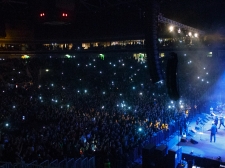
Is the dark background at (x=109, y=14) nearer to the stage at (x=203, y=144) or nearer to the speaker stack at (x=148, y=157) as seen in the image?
the speaker stack at (x=148, y=157)

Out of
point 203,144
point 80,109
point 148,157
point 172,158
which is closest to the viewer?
point 172,158

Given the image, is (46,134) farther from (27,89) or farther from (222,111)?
(222,111)

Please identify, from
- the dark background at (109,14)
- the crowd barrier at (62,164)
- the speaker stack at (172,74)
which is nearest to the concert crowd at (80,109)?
the crowd barrier at (62,164)

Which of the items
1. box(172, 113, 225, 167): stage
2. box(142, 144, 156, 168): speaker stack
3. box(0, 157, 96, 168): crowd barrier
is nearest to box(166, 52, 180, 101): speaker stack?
box(142, 144, 156, 168): speaker stack

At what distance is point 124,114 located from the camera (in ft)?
44.6

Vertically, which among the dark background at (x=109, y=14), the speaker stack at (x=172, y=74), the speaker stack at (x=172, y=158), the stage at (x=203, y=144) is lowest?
the stage at (x=203, y=144)

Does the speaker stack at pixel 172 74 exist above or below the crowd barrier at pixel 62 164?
above

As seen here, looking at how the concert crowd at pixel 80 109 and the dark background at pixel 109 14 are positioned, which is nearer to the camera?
the dark background at pixel 109 14

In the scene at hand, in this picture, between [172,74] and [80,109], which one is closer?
[172,74]

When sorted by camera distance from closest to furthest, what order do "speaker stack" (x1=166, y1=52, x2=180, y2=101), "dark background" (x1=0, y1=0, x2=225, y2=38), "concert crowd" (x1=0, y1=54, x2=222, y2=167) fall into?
"speaker stack" (x1=166, y1=52, x2=180, y2=101) → "dark background" (x1=0, y1=0, x2=225, y2=38) → "concert crowd" (x1=0, y1=54, x2=222, y2=167)

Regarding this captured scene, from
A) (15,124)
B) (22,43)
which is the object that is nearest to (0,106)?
(15,124)

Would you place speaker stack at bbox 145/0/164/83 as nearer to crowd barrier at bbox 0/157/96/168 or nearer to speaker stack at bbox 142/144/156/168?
speaker stack at bbox 142/144/156/168

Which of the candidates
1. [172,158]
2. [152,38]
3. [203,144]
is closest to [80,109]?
[203,144]

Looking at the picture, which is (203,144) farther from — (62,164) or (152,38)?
(62,164)
